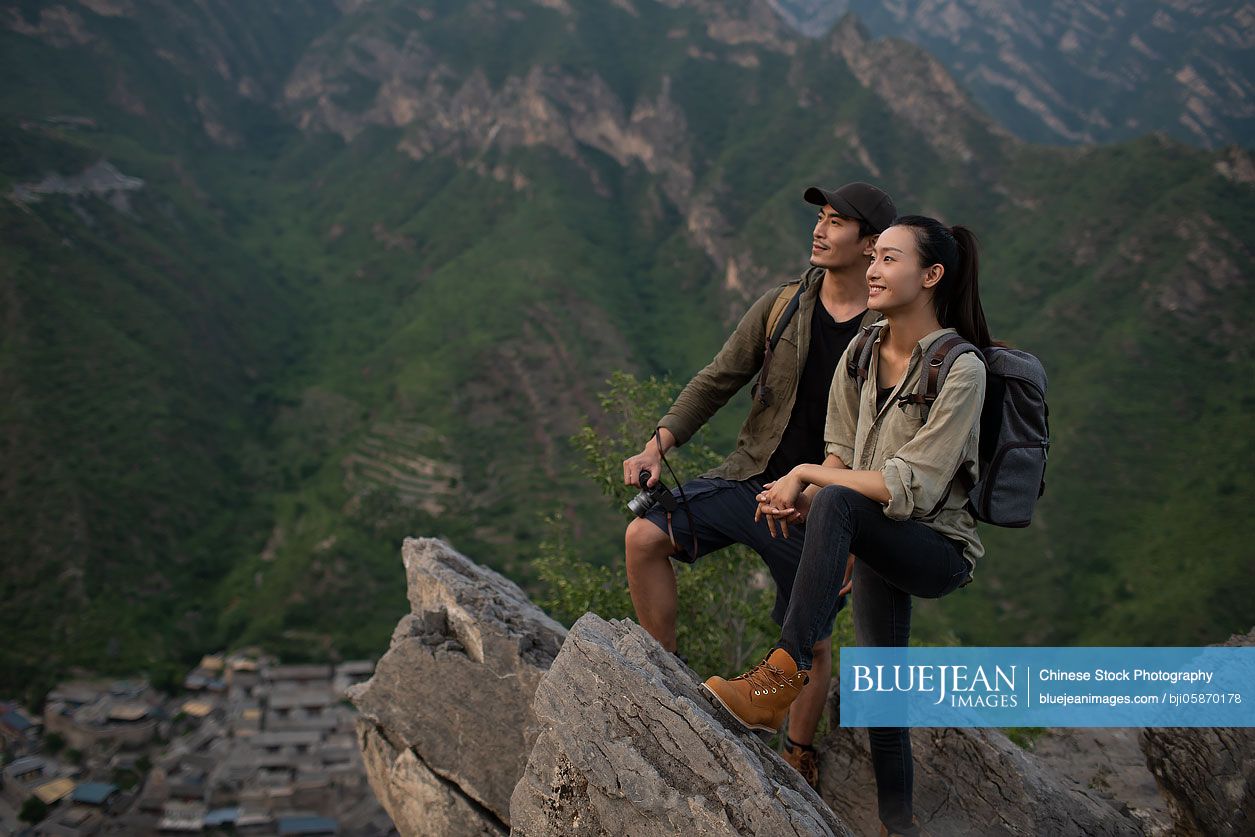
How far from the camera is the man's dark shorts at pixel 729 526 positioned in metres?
5.31

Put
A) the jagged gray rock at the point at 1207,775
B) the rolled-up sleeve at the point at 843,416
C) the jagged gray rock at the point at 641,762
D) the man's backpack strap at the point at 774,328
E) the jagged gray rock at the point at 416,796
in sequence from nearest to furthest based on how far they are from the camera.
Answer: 1. the jagged gray rock at the point at 641,762
2. the rolled-up sleeve at the point at 843,416
3. the man's backpack strap at the point at 774,328
4. the jagged gray rock at the point at 1207,775
5. the jagged gray rock at the point at 416,796

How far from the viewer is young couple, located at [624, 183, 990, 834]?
14.1 ft

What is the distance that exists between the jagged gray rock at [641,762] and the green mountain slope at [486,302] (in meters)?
42.3

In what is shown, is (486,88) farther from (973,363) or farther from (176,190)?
(973,363)

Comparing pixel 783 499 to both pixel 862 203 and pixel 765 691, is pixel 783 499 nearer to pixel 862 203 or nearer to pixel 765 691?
pixel 765 691

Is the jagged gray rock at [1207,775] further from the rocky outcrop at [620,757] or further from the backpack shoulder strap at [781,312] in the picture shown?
the backpack shoulder strap at [781,312]

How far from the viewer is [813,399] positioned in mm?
5629

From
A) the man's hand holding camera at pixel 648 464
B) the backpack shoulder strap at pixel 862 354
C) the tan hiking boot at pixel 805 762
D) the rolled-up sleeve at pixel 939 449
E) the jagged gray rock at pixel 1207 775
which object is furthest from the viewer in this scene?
the tan hiking boot at pixel 805 762

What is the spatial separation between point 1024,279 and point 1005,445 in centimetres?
8048

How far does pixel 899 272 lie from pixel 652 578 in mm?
2552

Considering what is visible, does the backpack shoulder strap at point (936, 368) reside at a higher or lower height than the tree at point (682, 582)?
higher

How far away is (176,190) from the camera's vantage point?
107 meters

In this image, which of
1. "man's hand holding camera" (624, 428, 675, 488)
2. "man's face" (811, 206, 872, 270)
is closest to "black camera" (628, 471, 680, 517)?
"man's hand holding camera" (624, 428, 675, 488)

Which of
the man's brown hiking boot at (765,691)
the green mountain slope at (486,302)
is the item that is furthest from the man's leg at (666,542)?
the green mountain slope at (486,302)
